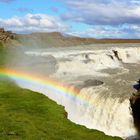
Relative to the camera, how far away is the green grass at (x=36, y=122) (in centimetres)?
2967

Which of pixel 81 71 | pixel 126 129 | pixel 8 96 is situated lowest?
pixel 126 129

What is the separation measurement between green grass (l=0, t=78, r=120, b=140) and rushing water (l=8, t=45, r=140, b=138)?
5.71m

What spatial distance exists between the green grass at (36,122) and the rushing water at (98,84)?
571 cm

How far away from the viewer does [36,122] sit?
32.9 m

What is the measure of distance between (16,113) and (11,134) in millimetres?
6088

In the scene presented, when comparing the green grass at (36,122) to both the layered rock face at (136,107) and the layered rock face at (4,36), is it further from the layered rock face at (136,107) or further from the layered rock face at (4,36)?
the layered rock face at (4,36)

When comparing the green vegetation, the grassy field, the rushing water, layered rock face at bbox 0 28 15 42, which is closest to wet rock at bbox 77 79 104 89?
the rushing water

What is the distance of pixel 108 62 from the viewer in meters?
82.1

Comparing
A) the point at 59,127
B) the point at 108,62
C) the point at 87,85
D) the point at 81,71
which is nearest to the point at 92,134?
the point at 59,127

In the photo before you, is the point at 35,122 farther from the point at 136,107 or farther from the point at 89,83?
the point at 89,83

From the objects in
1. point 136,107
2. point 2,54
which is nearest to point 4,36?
point 2,54

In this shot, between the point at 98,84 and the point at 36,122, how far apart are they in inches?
929

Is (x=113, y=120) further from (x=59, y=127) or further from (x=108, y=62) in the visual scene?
(x=108, y=62)

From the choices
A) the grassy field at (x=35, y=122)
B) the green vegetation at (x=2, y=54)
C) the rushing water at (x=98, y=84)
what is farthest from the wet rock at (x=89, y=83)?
the green vegetation at (x=2, y=54)
